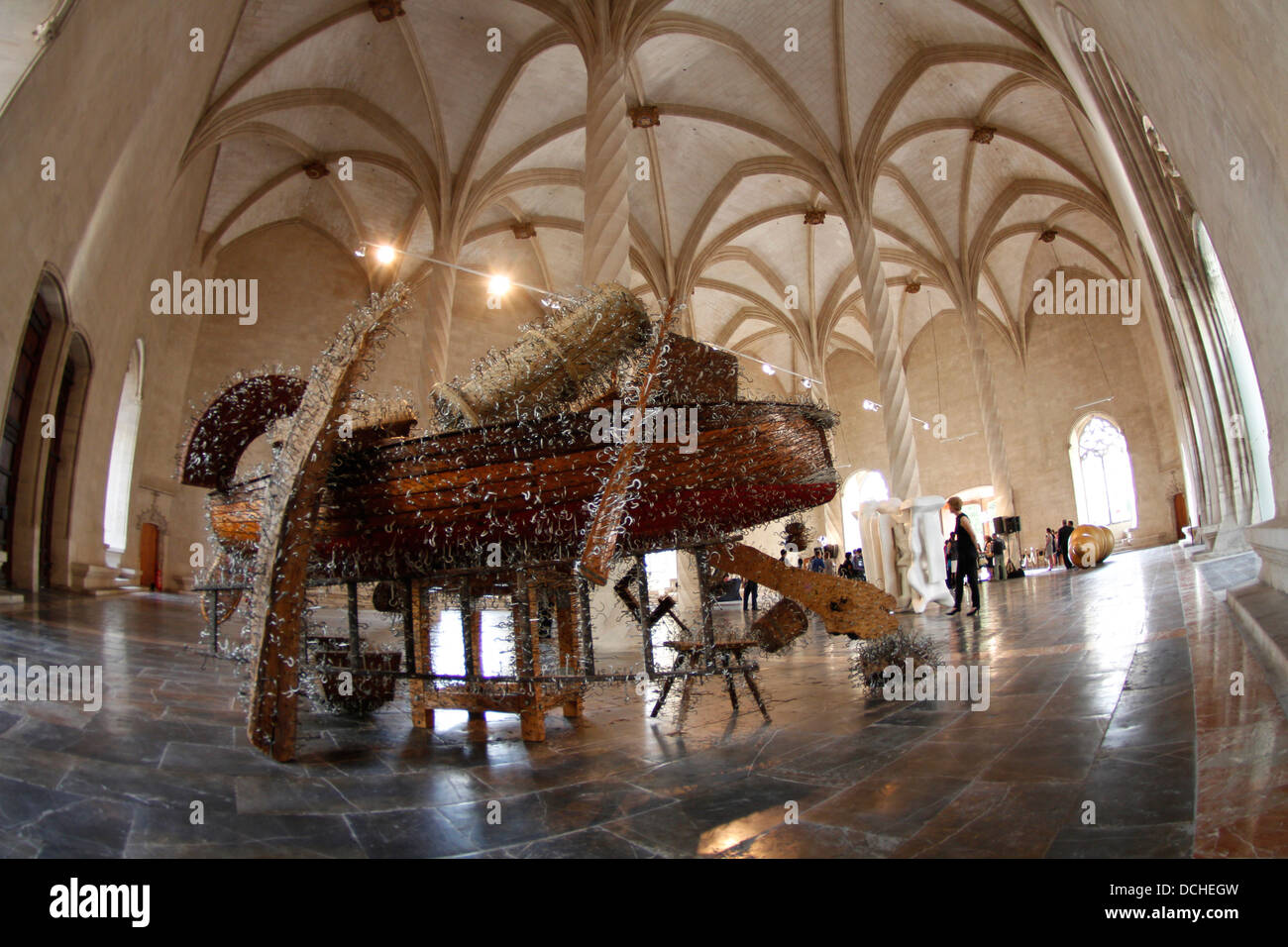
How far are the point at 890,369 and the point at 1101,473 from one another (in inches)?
622

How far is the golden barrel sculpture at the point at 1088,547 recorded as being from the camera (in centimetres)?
1664

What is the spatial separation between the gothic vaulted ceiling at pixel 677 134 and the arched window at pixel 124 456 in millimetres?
5449

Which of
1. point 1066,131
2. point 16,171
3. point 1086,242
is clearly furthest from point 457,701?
point 1086,242

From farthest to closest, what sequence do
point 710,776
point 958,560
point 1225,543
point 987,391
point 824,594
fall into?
1. point 987,391
2. point 1225,543
3. point 958,560
4. point 824,594
5. point 710,776

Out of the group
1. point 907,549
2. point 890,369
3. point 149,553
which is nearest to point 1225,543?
point 907,549

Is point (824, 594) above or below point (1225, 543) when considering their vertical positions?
above

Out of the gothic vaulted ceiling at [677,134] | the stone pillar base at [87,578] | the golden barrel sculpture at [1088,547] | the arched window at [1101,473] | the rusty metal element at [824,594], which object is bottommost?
the golden barrel sculpture at [1088,547]

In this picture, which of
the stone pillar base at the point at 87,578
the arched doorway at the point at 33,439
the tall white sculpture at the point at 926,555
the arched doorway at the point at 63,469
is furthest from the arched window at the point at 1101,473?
the arched doorway at the point at 33,439

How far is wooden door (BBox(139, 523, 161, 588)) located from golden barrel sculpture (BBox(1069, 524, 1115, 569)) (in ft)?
73.8

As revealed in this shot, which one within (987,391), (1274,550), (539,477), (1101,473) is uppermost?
(987,391)

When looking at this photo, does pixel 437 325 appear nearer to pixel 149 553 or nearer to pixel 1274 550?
pixel 149 553

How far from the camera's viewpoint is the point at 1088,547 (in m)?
16.8

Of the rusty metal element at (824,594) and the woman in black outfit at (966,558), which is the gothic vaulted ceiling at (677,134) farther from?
the rusty metal element at (824,594)

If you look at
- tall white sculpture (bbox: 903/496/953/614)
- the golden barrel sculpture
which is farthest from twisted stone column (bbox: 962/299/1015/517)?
tall white sculpture (bbox: 903/496/953/614)
